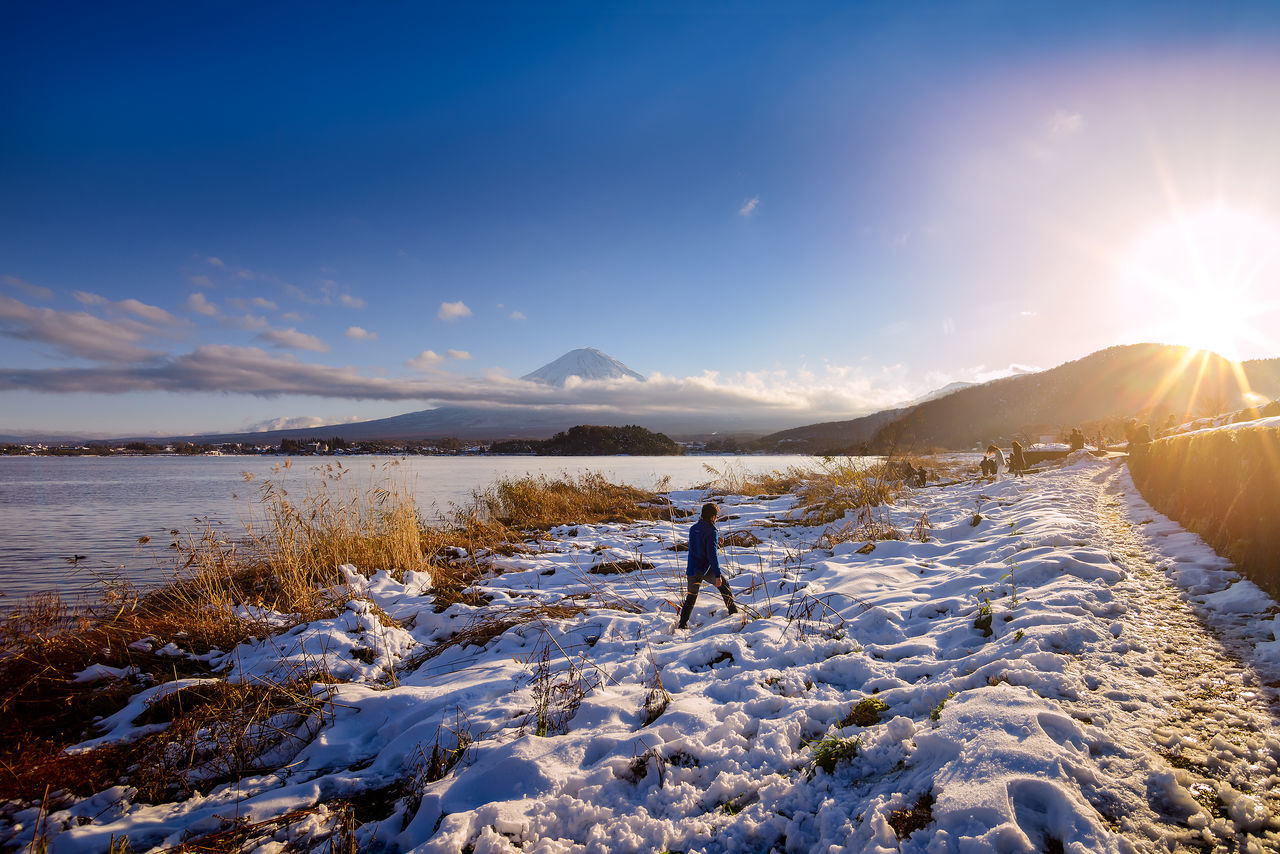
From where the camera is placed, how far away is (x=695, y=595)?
4.41 metres

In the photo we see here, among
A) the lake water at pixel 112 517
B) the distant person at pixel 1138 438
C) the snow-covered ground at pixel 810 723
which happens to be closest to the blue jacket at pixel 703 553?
the snow-covered ground at pixel 810 723

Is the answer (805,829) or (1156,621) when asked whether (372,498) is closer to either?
(805,829)

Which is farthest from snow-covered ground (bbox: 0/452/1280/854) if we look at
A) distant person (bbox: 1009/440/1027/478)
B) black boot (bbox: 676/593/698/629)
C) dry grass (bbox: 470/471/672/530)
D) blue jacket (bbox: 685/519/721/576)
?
distant person (bbox: 1009/440/1027/478)

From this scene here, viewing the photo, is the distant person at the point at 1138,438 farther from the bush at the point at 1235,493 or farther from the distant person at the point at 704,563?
the distant person at the point at 704,563

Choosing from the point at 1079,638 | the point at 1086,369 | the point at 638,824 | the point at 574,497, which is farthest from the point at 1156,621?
the point at 1086,369

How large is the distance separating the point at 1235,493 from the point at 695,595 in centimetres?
499

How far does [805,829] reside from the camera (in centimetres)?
201

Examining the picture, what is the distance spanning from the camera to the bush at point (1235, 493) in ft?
12.1

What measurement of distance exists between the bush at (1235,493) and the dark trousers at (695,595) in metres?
3.76

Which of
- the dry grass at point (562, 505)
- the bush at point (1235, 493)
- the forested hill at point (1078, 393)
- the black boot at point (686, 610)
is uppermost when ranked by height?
the forested hill at point (1078, 393)

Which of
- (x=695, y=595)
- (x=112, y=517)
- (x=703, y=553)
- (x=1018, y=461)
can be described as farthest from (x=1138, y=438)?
(x=112, y=517)

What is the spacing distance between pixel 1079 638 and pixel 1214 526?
10.8 feet

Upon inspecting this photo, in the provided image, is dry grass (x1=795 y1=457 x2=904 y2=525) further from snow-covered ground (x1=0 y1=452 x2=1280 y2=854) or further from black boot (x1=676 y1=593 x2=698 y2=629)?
black boot (x1=676 y1=593 x2=698 y2=629)

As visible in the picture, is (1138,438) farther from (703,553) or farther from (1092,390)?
(1092,390)
